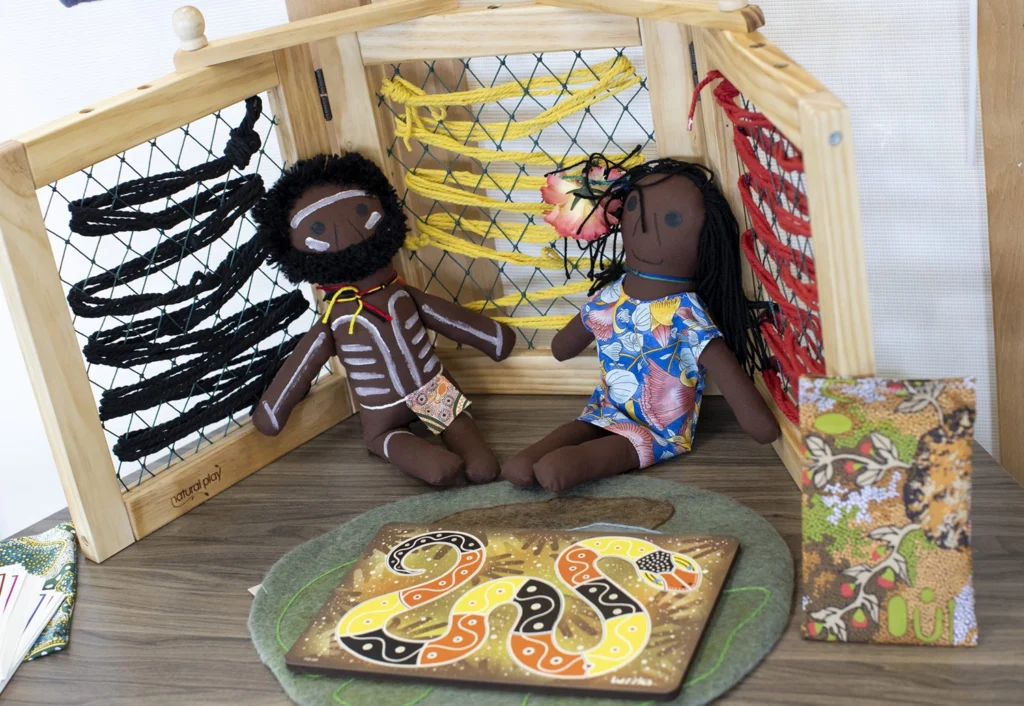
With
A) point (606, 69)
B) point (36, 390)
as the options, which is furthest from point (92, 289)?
point (606, 69)

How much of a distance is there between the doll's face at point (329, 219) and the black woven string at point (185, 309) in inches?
2.8

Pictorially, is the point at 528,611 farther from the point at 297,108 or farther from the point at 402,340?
the point at 297,108

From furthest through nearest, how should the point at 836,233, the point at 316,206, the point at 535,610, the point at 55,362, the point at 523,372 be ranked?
the point at 523,372 → the point at 316,206 → the point at 55,362 → the point at 535,610 → the point at 836,233

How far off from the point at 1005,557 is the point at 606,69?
1.67ft

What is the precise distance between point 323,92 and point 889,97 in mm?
529

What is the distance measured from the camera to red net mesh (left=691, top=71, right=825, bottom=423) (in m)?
0.75

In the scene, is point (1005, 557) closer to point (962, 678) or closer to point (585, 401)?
point (962, 678)

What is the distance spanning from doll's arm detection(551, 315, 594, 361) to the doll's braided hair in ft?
0.32

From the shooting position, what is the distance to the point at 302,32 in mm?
947

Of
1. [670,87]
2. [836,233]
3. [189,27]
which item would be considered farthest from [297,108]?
[836,233]

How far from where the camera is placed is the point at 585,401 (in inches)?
42.8

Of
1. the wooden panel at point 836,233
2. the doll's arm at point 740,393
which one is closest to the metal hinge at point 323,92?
the doll's arm at point 740,393

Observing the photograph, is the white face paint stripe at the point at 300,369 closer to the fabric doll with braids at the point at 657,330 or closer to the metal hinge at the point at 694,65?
the fabric doll with braids at the point at 657,330

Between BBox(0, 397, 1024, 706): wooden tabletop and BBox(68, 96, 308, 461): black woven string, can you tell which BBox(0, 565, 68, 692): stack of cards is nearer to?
BBox(0, 397, 1024, 706): wooden tabletop
